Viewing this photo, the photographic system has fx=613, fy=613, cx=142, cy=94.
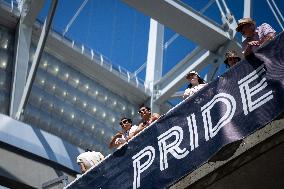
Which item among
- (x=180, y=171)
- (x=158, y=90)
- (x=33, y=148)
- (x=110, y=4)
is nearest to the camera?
(x=180, y=171)

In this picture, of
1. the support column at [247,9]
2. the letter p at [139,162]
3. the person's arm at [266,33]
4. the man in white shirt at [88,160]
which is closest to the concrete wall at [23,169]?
the man in white shirt at [88,160]

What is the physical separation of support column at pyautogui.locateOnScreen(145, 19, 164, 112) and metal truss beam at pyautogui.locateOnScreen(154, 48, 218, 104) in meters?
0.32

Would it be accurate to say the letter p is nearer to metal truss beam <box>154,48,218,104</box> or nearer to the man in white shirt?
the man in white shirt

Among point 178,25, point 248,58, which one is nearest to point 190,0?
point 178,25

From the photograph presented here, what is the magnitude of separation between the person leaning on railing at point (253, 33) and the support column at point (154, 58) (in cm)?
1462

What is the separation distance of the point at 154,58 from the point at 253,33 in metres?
16.0

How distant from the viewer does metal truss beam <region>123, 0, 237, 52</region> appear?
17.5 meters

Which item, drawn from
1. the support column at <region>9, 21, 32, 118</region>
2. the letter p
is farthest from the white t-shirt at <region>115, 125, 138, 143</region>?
the support column at <region>9, 21, 32, 118</region>

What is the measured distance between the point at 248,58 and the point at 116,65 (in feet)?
51.0

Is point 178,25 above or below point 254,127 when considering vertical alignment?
above

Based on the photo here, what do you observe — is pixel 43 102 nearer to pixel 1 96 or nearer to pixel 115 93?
pixel 1 96

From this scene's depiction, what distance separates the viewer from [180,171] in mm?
8508

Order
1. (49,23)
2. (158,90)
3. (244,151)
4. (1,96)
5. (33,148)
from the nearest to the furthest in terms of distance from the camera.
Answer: (244,151) → (33,148) → (49,23) → (1,96) → (158,90)

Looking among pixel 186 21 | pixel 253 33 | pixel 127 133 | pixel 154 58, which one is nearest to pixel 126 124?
pixel 127 133
